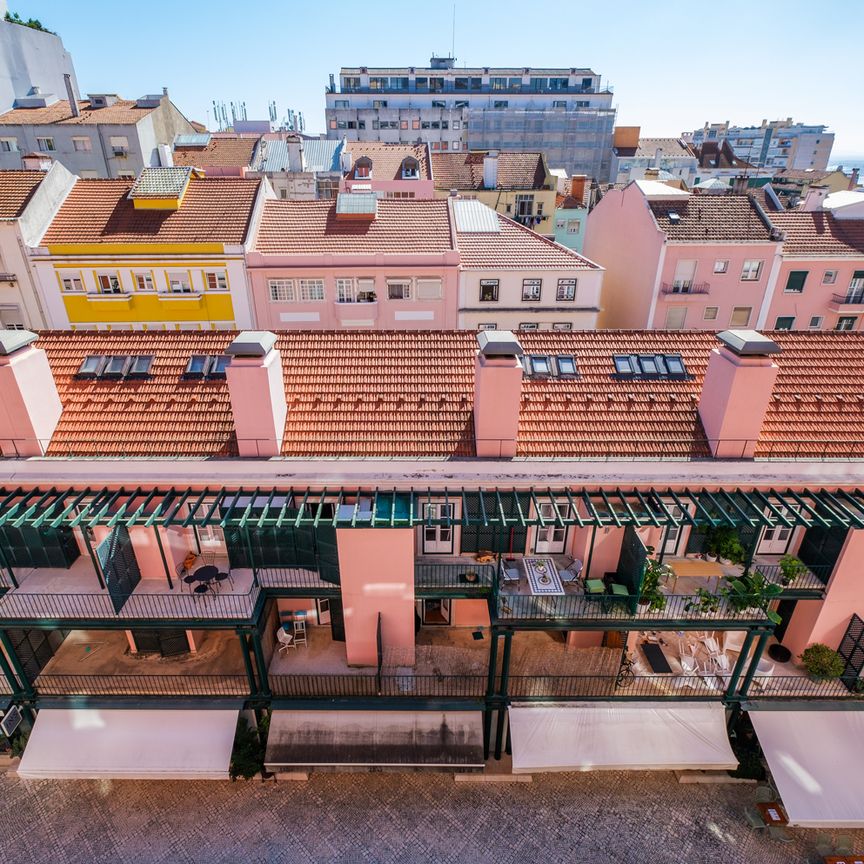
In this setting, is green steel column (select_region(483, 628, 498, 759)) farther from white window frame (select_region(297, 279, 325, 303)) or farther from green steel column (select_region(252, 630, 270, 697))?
white window frame (select_region(297, 279, 325, 303))

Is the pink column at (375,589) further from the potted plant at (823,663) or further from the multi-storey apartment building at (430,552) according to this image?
the potted plant at (823,663)

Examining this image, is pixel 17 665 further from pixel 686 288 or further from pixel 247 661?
pixel 686 288

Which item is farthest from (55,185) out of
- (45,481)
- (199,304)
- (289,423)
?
(289,423)

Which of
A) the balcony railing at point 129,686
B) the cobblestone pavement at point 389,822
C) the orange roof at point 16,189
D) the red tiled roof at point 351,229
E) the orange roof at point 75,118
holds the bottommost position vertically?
the cobblestone pavement at point 389,822

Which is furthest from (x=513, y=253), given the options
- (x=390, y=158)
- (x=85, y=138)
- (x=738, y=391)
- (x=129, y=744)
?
(x=85, y=138)

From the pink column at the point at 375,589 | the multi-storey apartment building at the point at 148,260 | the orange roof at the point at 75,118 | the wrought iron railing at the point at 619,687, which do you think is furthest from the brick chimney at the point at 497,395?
the orange roof at the point at 75,118

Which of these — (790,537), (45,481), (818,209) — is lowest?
(790,537)

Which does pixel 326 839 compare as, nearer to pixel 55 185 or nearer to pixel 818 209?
pixel 55 185
